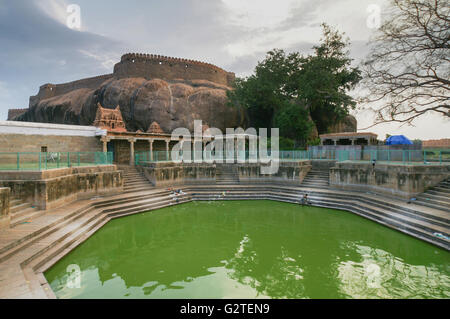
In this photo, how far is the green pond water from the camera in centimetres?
546

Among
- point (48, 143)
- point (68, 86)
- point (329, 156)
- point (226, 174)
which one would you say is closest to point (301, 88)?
point (329, 156)

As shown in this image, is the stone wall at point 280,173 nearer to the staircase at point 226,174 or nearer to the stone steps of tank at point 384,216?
the staircase at point 226,174

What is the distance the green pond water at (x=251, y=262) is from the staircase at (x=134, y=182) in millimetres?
4181

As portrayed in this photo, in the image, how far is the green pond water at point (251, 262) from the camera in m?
5.46

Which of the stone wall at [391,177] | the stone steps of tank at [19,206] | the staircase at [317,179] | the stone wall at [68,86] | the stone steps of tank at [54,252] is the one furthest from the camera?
the stone wall at [68,86]

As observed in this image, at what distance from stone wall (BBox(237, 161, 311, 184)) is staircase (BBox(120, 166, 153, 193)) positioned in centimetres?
684

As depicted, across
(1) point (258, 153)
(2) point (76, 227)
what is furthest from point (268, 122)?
(2) point (76, 227)

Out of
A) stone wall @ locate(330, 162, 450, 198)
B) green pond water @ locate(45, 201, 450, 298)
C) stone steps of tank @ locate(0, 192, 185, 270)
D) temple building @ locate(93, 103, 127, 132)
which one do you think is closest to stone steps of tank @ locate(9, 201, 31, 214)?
stone steps of tank @ locate(0, 192, 185, 270)

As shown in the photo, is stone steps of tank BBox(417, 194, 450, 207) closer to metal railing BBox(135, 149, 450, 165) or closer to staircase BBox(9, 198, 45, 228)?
metal railing BBox(135, 149, 450, 165)

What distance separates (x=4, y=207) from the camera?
24.3ft

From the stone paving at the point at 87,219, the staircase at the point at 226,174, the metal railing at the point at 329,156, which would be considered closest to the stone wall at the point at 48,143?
the metal railing at the point at 329,156

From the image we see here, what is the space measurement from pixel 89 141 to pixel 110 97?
16814 millimetres

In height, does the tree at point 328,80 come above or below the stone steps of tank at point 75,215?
above
